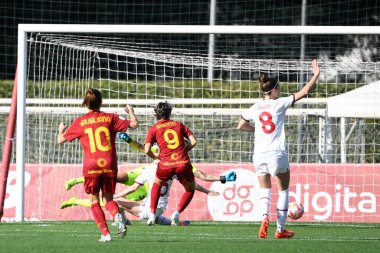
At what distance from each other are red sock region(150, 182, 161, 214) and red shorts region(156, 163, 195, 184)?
0.44 ft

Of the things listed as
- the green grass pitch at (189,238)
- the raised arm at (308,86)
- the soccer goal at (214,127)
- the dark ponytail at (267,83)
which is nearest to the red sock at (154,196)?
the green grass pitch at (189,238)

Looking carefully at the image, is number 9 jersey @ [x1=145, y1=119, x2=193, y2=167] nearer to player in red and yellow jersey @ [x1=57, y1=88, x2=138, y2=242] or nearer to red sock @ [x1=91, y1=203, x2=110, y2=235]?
player in red and yellow jersey @ [x1=57, y1=88, x2=138, y2=242]

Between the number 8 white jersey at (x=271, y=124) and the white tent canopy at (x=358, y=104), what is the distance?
6.50 m

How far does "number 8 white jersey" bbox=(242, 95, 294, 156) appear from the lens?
13.6 meters

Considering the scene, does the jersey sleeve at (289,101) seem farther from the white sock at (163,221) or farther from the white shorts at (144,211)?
the white shorts at (144,211)

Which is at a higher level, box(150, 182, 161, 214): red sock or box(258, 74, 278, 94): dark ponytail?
box(258, 74, 278, 94): dark ponytail

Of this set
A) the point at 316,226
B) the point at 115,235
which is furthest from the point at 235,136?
the point at 115,235

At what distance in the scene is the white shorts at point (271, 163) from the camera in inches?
530

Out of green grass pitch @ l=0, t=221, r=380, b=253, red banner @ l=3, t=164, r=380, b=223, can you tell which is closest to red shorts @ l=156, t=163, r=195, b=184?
green grass pitch @ l=0, t=221, r=380, b=253

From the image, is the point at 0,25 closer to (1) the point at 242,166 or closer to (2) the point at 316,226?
(1) the point at 242,166

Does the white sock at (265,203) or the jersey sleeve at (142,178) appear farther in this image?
the jersey sleeve at (142,178)

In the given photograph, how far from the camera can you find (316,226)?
1681cm

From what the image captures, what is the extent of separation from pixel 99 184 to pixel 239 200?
22.1 feet

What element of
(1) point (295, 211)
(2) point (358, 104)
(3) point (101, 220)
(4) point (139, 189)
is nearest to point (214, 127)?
(2) point (358, 104)
